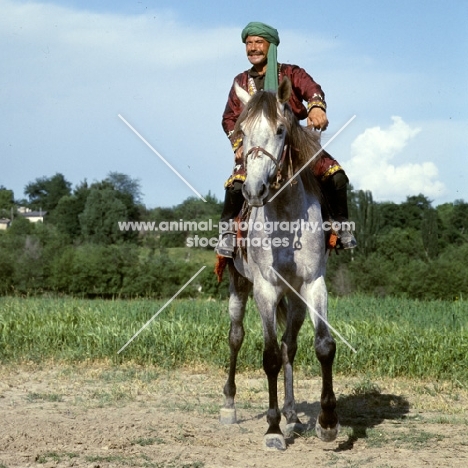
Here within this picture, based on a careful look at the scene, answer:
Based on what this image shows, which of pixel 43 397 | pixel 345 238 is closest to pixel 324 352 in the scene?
pixel 345 238

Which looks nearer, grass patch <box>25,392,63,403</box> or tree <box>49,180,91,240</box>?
grass patch <box>25,392,63,403</box>

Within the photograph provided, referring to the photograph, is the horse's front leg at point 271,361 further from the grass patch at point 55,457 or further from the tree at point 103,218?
the tree at point 103,218

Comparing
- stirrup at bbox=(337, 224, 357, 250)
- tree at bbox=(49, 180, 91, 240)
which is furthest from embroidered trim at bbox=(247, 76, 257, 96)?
tree at bbox=(49, 180, 91, 240)

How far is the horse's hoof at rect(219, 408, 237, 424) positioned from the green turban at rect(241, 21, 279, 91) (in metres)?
3.07

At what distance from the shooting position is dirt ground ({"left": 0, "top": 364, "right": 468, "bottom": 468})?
533cm

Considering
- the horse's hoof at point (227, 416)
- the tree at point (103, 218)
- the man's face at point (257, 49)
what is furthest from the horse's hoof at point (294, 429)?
the tree at point (103, 218)

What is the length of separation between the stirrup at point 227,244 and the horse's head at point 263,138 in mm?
1361

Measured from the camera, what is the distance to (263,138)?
521 centimetres

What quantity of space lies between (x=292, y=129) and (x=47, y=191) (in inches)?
4117

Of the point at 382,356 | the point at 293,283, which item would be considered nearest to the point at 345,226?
the point at 293,283

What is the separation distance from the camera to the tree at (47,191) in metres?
97.7

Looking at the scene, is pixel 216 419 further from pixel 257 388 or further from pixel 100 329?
pixel 100 329

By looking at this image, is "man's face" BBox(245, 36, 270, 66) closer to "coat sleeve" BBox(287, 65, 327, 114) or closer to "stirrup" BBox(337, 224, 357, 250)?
"coat sleeve" BBox(287, 65, 327, 114)

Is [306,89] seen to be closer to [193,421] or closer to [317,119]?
[317,119]
